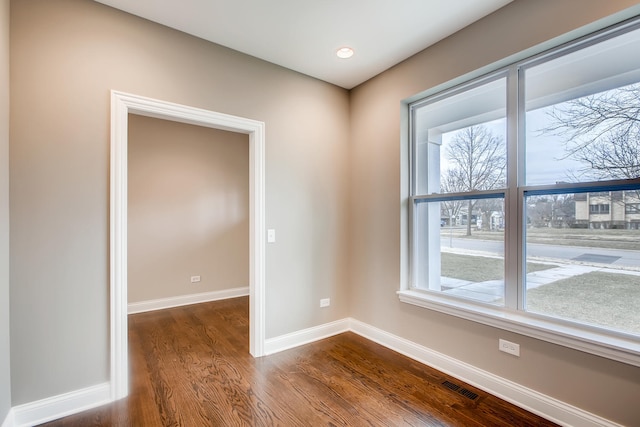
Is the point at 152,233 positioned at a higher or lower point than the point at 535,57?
lower

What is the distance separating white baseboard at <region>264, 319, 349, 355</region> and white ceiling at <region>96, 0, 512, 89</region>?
108 inches

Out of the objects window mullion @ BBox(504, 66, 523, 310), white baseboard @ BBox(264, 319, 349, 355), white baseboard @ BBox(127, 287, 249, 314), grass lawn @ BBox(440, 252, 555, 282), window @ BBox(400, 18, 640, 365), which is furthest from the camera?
white baseboard @ BBox(127, 287, 249, 314)

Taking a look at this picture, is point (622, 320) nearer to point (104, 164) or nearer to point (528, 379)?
point (528, 379)

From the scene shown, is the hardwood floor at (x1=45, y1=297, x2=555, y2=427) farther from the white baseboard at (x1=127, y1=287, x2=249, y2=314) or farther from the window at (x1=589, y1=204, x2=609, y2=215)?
the window at (x1=589, y1=204, x2=609, y2=215)

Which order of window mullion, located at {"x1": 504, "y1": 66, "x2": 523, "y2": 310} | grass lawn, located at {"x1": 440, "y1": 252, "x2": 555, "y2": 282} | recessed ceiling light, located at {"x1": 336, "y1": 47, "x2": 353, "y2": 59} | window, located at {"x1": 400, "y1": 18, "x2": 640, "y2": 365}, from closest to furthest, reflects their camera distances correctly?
window, located at {"x1": 400, "y1": 18, "x2": 640, "y2": 365}, window mullion, located at {"x1": 504, "y1": 66, "x2": 523, "y2": 310}, grass lawn, located at {"x1": 440, "y1": 252, "x2": 555, "y2": 282}, recessed ceiling light, located at {"x1": 336, "y1": 47, "x2": 353, "y2": 59}

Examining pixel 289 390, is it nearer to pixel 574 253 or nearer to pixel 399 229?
pixel 399 229

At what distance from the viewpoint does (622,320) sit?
1.76m

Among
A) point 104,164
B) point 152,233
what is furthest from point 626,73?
point 152,233

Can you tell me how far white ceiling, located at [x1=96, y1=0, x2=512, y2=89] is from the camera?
212 cm

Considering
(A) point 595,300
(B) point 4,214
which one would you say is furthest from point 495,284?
(B) point 4,214

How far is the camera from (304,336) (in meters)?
3.12

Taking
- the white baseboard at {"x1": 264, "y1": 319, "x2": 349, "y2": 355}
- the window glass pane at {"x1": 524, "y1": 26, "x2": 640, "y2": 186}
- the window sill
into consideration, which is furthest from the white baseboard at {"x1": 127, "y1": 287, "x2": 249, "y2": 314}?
the window glass pane at {"x1": 524, "y1": 26, "x2": 640, "y2": 186}

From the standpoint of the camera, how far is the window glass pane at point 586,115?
5.78 ft

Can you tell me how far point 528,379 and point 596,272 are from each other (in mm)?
840
